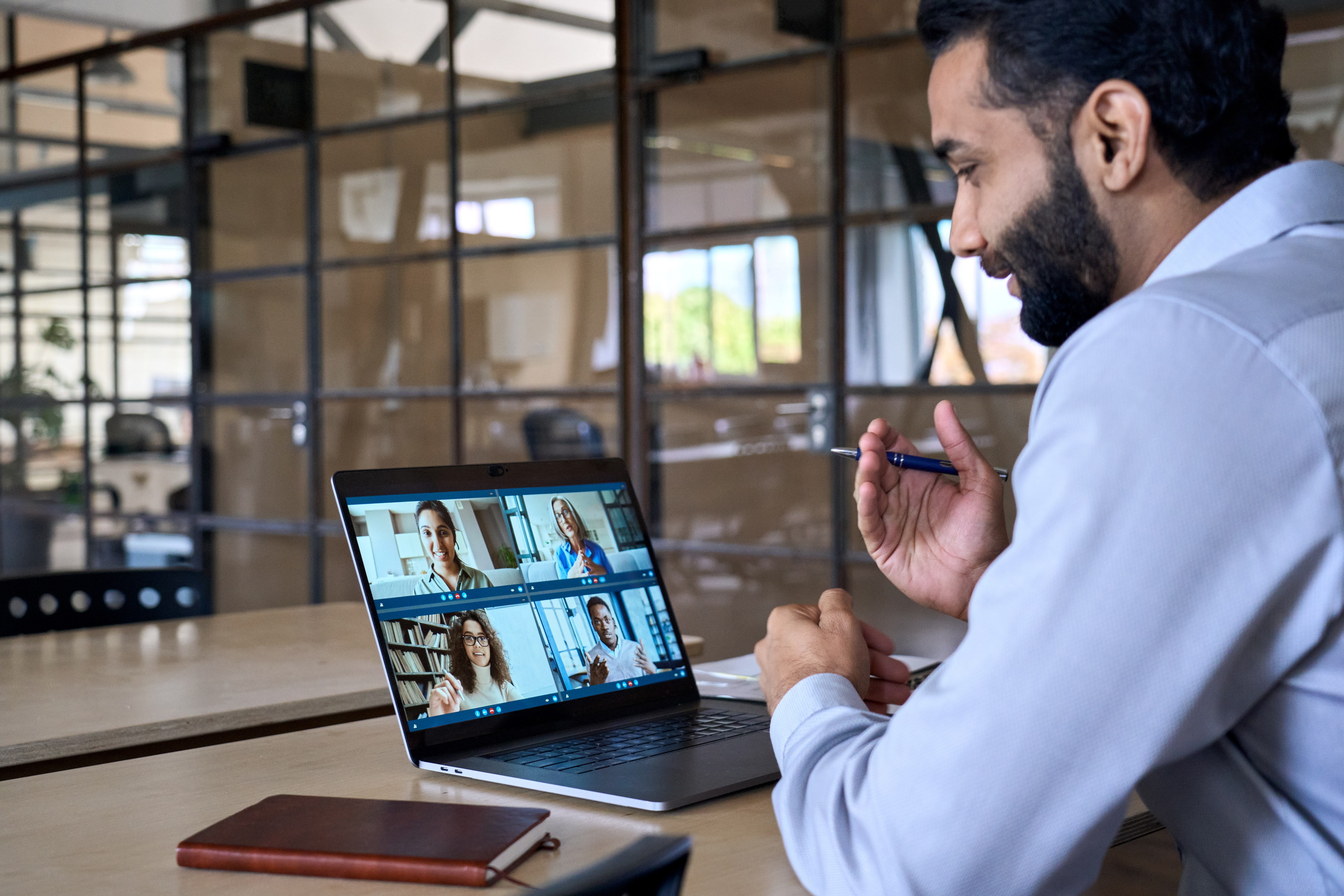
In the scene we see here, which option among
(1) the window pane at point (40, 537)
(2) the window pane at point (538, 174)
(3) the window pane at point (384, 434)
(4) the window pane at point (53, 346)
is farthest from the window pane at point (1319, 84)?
(1) the window pane at point (40, 537)

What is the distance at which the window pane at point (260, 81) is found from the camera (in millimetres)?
5355

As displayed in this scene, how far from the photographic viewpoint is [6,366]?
6.82 metres

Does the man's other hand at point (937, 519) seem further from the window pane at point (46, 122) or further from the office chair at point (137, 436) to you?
the window pane at point (46, 122)

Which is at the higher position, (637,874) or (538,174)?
(538,174)

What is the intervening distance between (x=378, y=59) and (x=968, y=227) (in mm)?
4408

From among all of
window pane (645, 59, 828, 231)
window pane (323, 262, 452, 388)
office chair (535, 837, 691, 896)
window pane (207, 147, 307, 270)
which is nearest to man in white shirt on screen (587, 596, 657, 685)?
office chair (535, 837, 691, 896)

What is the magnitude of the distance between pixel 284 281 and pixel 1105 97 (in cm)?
493

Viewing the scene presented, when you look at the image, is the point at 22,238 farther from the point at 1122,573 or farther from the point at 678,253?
the point at 1122,573

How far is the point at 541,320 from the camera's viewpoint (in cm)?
460

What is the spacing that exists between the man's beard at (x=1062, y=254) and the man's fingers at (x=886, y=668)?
376mm

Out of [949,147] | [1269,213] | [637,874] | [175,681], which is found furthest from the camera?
[175,681]

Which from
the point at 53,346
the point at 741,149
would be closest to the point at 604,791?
the point at 741,149

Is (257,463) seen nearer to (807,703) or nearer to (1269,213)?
(807,703)

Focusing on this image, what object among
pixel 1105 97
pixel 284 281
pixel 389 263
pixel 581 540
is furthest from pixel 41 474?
pixel 1105 97
